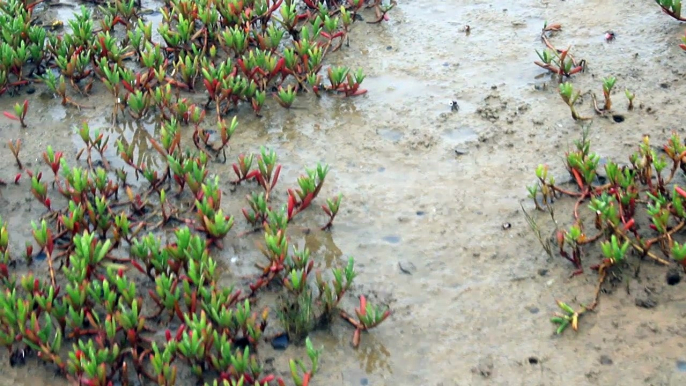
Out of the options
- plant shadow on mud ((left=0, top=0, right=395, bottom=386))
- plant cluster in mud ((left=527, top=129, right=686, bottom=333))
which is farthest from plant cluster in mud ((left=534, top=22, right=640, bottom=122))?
plant shadow on mud ((left=0, top=0, right=395, bottom=386))

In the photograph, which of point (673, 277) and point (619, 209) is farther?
point (619, 209)

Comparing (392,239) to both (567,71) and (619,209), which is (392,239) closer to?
(619,209)

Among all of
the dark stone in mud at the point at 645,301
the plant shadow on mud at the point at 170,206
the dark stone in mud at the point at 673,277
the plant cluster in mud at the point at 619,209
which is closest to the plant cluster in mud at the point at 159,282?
the plant shadow on mud at the point at 170,206

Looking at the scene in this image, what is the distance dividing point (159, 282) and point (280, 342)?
0.70 metres

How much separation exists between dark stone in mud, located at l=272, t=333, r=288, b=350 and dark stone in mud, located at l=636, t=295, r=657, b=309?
182 centimetres

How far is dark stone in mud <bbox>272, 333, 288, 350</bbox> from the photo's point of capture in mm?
3925

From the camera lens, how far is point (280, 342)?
13.0ft

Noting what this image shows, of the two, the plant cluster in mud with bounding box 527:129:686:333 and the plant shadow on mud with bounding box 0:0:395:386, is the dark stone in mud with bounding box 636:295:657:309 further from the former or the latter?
the plant shadow on mud with bounding box 0:0:395:386

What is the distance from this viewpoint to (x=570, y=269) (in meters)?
4.20

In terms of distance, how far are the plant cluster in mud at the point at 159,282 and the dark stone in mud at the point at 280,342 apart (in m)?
0.05

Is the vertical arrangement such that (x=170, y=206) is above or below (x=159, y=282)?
below

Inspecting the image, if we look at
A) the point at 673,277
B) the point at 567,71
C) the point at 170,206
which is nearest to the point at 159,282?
the point at 170,206

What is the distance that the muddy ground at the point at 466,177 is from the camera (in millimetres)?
3791

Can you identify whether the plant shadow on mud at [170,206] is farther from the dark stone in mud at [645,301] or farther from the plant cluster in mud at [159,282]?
the dark stone in mud at [645,301]
